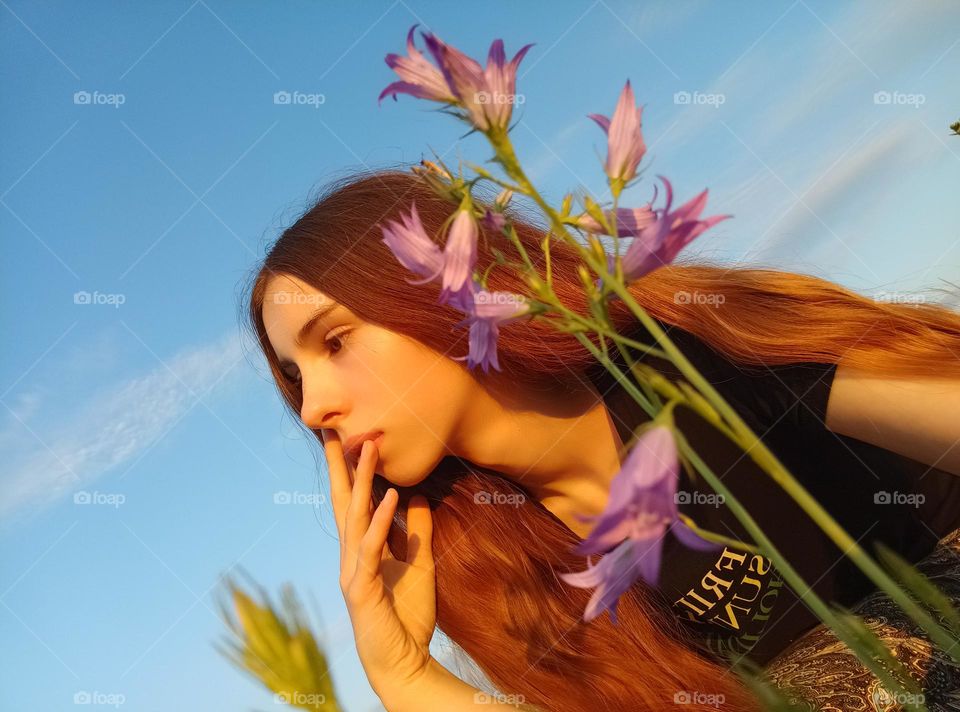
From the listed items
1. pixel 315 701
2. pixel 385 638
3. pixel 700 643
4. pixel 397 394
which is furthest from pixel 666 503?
pixel 700 643

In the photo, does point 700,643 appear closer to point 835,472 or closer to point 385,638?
point 835,472

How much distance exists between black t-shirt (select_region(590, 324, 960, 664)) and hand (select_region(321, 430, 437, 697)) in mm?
621

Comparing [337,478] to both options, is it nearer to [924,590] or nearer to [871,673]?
[871,673]

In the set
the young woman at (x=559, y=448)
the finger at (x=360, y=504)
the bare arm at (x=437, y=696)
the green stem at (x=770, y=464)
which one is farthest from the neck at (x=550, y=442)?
the green stem at (x=770, y=464)

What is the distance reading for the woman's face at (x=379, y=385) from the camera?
173 centimetres

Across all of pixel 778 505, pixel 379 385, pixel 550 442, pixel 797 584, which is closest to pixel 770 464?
pixel 797 584

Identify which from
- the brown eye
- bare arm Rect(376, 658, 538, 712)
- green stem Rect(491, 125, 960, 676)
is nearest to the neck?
the brown eye

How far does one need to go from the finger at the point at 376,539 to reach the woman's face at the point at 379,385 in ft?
0.18

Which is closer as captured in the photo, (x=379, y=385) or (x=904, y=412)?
(x=904, y=412)

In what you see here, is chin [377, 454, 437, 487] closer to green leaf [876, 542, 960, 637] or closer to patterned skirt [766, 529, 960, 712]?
patterned skirt [766, 529, 960, 712]

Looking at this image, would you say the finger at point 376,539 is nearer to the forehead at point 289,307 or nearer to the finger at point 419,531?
the finger at point 419,531

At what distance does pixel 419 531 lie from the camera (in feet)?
6.97

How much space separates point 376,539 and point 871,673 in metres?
1.01

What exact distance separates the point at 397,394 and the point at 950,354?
3.70 ft
